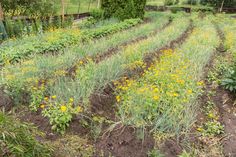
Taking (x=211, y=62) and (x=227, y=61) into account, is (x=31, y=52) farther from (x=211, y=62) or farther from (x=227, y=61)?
(x=227, y=61)

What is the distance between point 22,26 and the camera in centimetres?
816

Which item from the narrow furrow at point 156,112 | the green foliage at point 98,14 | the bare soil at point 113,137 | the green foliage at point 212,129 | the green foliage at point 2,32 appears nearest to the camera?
the bare soil at point 113,137

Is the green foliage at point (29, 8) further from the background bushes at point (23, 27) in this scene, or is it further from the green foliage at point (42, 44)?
the green foliage at point (42, 44)

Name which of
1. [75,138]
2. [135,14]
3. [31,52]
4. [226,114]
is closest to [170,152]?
[75,138]

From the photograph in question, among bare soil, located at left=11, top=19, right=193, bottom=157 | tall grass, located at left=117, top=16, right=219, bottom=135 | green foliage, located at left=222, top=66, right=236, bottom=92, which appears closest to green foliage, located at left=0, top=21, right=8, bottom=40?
bare soil, located at left=11, top=19, right=193, bottom=157

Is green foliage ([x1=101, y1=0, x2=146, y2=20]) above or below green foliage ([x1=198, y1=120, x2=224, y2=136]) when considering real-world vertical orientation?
above

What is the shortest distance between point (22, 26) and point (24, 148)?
7124 mm

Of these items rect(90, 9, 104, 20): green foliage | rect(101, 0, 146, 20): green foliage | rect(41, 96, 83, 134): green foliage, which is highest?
rect(101, 0, 146, 20): green foliage

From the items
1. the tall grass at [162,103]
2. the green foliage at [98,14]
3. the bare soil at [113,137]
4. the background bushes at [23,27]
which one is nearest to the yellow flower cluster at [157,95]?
the tall grass at [162,103]

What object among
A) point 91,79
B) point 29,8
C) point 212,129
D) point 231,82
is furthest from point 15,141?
point 29,8

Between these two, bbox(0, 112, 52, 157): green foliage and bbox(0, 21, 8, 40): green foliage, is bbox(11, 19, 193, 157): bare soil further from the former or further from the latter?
bbox(0, 21, 8, 40): green foliage

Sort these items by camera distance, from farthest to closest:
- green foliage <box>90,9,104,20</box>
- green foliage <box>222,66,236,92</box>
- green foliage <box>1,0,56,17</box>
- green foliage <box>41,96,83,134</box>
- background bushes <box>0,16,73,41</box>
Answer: green foliage <box>90,9,104,20</box> < green foliage <box>1,0,56,17</box> < background bushes <box>0,16,73,41</box> < green foliage <box>222,66,236,92</box> < green foliage <box>41,96,83,134</box>

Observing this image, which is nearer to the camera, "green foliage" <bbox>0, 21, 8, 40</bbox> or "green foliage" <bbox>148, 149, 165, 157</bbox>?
"green foliage" <bbox>148, 149, 165, 157</bbox>

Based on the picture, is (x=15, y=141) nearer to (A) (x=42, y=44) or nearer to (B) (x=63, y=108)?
(B) (x=63, y=108)
